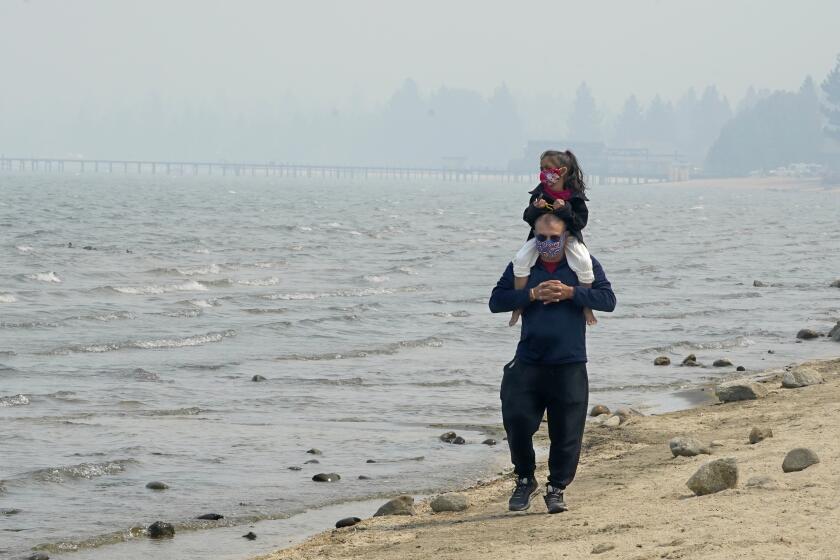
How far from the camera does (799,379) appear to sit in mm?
13305

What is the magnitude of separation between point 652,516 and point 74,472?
16.0ft

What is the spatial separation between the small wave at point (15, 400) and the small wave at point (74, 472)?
332cm

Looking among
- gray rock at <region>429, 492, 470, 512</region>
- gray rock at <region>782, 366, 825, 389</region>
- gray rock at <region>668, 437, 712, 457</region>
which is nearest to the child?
gray rock at <region>429, 492, 470, 512</region>

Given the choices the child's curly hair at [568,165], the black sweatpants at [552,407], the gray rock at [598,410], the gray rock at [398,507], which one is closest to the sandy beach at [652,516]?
the gray rock at [398,507]

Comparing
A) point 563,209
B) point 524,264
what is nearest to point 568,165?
point 563,209

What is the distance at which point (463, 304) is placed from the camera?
26000 mm

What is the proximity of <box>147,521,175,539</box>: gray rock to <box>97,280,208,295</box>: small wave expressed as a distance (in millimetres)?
19867

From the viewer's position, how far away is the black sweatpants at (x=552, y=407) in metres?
7.60

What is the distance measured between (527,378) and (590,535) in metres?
0.98

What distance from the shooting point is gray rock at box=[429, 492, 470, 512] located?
8.65 metres

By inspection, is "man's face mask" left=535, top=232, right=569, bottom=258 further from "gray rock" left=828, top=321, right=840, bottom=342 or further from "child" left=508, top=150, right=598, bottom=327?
"gray rock" left=828, top=321, right=840, bottom=342

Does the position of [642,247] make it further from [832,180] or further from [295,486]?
[832,180]

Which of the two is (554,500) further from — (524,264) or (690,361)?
(690,361)

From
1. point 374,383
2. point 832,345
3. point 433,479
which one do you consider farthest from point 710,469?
point 832,345
